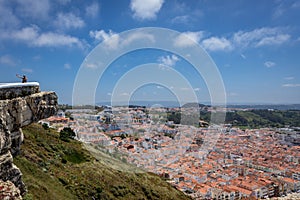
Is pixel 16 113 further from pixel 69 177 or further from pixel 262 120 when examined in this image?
pixel 262 120

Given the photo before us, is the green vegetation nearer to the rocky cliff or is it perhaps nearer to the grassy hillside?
the grassy hillside

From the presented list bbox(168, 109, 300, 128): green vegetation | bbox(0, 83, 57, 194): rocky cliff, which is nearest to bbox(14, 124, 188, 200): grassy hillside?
bbox(0, 83, 57, 194): rocky cliff

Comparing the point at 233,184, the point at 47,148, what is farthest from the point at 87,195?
the point at 233,184

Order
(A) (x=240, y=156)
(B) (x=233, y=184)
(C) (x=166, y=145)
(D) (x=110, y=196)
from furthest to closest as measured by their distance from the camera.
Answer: (A) (x=240, y=156) → (C) (x=166, y=145) → (B) (x=233, y=184) → (D) (x=110, y=196)

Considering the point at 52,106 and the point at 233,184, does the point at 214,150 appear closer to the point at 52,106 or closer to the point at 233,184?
the point at 233,184

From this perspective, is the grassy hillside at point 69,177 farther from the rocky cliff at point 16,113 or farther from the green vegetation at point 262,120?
the green vegetation at point 262,120
